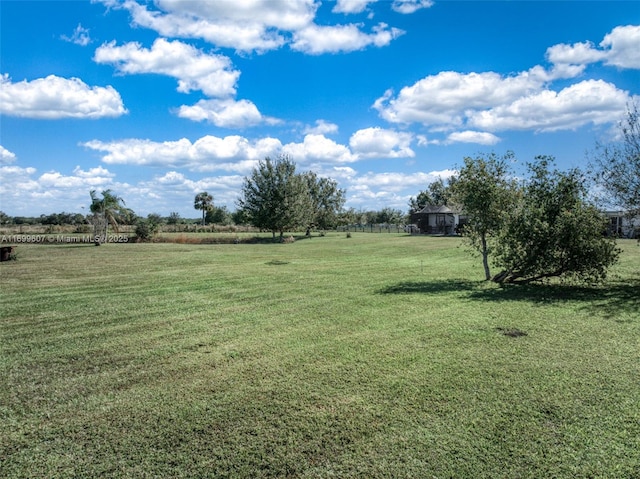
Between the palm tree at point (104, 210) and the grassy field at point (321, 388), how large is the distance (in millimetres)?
22911

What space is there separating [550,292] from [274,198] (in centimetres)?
3066

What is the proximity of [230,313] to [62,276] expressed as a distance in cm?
821

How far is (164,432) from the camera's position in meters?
3.53

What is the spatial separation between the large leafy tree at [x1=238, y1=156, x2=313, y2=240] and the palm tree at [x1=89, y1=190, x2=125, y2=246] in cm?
1125

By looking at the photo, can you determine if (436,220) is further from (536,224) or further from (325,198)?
(536,224)

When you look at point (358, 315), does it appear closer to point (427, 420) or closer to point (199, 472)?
point (427, 420)

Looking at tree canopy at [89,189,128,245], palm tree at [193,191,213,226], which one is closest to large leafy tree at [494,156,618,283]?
tree canopy at [89,189,128,245]

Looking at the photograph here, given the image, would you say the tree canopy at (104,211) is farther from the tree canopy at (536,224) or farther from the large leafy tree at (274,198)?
the tree canopy at (536,224)

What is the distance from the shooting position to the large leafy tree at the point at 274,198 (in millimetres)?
38406

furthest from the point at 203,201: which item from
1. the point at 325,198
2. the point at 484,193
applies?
the point at 484,193

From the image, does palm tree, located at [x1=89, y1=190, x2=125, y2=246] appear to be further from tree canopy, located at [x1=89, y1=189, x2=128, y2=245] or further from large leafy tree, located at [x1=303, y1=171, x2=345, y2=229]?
large leafy tree, located at [x1=303, y1=171, x2=345, y2=229]

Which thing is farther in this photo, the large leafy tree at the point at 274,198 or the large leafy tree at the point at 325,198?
the large leafy tree at the point at 325,198

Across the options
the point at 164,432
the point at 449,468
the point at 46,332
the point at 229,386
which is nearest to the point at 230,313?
the point at 46,332

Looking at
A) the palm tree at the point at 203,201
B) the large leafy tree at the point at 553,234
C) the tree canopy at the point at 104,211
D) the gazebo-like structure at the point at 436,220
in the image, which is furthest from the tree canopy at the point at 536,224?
the palm tree at the point at 203,201
